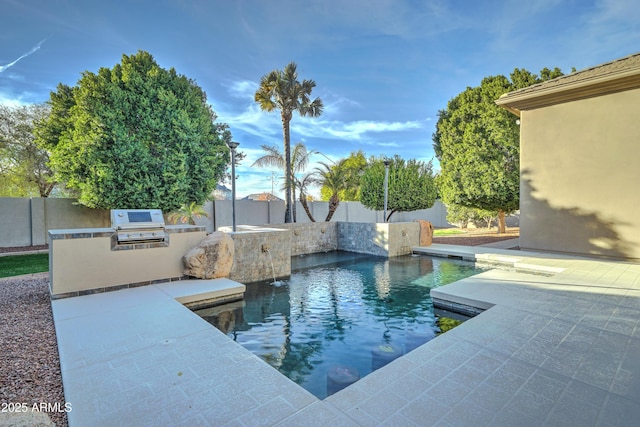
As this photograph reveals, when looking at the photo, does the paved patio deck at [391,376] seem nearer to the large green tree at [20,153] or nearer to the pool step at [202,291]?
the pool step at [202,291]

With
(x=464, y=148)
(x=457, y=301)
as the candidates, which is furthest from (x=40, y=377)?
(x=464, y=148)

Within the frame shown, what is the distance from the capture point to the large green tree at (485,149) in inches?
517

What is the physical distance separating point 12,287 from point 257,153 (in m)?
11.6

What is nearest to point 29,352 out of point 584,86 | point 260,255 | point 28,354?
point 28,354

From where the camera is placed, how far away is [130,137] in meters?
11.2

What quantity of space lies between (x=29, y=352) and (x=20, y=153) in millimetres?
14998

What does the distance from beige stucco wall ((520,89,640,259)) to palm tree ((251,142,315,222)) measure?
10.1 meters

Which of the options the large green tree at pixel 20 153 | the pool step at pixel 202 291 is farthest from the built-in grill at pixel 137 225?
the large green tree at pixel 20 153

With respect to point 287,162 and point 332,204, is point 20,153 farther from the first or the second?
point 332,204

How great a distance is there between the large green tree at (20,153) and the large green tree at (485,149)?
19.1 m

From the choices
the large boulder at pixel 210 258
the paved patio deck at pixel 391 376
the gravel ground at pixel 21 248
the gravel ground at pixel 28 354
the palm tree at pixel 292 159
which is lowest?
the gravel ground at pixel 28 354

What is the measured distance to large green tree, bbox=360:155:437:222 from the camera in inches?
618

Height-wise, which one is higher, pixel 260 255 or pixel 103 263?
pixel 103 263

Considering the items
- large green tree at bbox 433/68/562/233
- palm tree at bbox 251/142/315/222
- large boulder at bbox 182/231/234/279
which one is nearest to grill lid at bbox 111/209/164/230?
large boulder at bbox 182/231/234/279
